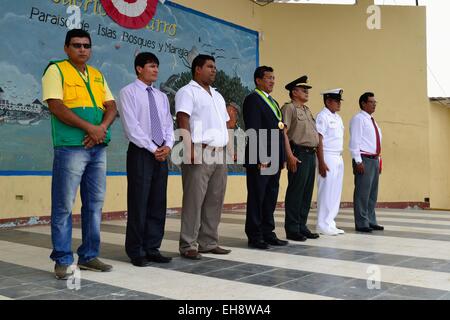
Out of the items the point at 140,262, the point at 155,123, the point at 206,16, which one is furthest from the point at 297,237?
the point at 206,16

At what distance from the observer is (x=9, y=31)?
577 centimetres

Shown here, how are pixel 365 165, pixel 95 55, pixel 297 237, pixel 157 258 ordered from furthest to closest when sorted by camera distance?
pixel 95 55
pixel 365 165
pixel 297 237
pixel 157 258

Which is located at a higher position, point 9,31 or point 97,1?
point 97,1

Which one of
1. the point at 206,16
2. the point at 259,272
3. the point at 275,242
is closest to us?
the point at 259,272

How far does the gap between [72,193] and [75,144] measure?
1.05 ft

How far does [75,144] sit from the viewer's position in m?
3.04

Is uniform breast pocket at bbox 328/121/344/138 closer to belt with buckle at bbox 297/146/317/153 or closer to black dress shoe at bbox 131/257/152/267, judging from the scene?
belt with buckle at bbox 297/146/317/153

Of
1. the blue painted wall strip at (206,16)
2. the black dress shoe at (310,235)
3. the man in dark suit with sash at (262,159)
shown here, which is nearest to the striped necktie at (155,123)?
the man in dark suit with sash at (262,159)

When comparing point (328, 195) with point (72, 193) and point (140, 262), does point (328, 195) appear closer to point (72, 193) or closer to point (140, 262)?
point (140, 262)

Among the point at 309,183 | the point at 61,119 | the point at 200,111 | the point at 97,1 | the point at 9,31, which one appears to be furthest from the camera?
the point at 97,1

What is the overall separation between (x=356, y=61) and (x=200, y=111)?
6.48 metres

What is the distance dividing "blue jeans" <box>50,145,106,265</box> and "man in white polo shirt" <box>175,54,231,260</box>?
0.81 metres
